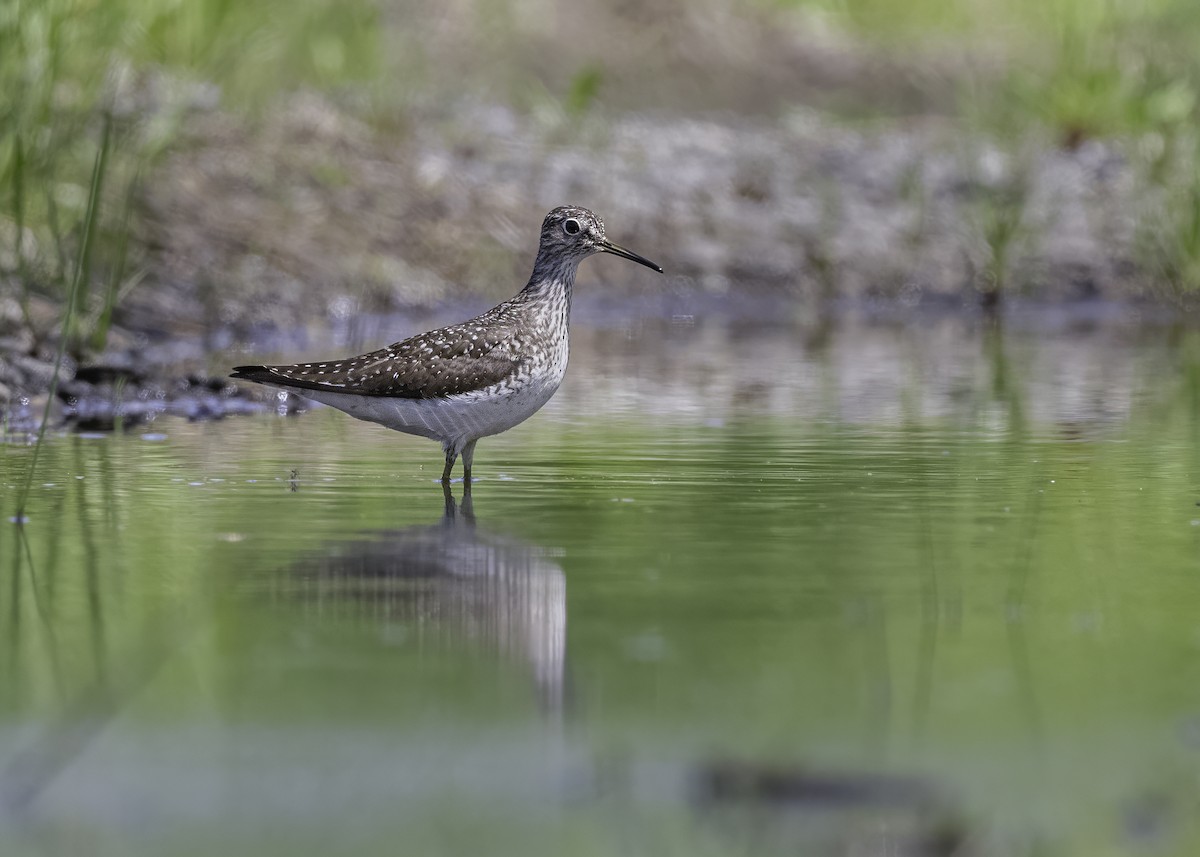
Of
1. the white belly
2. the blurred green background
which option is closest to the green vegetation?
the blurred green background


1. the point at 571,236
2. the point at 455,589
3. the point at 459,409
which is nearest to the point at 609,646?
the point at 455,589

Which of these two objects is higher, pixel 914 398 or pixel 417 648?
pixel 914 398

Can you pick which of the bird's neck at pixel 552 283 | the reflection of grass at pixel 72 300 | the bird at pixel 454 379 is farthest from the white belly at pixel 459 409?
the reflection of grass at pixel 72 300

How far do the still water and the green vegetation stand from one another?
5.29ft

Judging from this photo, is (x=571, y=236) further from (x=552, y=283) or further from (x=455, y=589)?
(x=455, y=589)

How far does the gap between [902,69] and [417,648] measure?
67.8 ft

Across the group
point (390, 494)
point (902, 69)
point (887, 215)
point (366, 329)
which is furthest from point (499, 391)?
point (902, 69)

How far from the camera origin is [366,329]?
15594 millimetres

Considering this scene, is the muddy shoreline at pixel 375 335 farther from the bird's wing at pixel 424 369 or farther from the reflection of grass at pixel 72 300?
the bird's wing at pixel 424 369

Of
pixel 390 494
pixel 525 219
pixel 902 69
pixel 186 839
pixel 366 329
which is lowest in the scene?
pixel 186 839

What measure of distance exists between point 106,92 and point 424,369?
8.05 meters

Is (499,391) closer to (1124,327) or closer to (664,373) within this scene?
(664,373)

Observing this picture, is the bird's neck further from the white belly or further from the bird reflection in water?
the bird reflection in water

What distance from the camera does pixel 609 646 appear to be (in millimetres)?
5555
